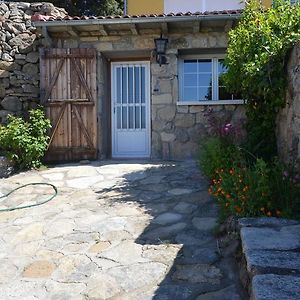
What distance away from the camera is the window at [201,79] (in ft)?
23.8

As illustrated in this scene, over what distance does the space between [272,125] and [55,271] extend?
3.29 m

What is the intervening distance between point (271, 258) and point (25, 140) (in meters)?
5.15

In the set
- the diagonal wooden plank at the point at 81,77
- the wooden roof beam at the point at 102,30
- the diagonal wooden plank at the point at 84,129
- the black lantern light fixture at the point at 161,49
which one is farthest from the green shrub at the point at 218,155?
the wooden roof beam at the point at 102,30

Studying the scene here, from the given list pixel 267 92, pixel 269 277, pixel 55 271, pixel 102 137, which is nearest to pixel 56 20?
pixel 102 137

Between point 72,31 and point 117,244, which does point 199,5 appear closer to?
point 72,31

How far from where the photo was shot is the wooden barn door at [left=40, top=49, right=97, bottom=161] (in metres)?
7.01

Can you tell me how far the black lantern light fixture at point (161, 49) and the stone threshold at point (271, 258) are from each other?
4.74m

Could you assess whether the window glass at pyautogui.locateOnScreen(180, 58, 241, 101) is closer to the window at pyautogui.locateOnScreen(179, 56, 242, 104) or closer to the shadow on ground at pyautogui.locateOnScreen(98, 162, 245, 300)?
the window at pyautogui.locateOnScreen(179, 56, 242, 104)

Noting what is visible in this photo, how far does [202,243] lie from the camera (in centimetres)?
311

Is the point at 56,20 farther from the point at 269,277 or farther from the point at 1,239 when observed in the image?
the point at 269,277

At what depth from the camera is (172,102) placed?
23.0 feet

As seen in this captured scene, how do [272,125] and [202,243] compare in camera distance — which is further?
[272,125]

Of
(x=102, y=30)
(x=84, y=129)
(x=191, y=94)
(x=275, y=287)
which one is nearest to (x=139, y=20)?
(x=102, y=30)

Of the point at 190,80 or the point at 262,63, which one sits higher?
the point at 190,80
